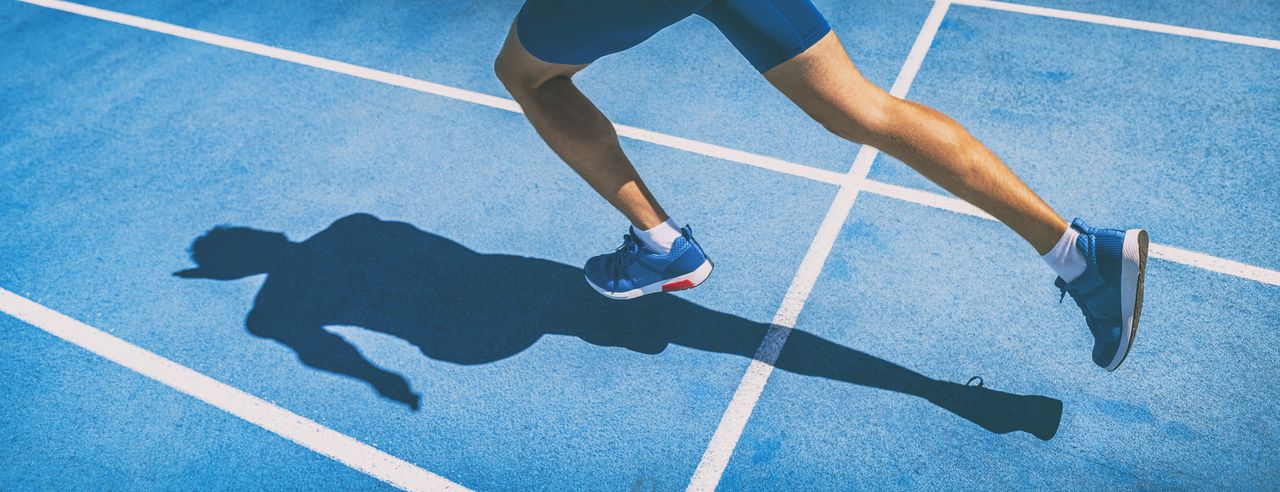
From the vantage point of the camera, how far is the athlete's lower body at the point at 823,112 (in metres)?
2.19

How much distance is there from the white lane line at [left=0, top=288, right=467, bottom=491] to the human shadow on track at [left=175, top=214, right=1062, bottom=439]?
9.5 inches

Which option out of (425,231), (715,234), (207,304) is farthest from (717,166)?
Answer: (207,304)

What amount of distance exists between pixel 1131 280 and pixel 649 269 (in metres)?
1.59

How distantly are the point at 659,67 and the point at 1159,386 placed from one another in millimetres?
2990

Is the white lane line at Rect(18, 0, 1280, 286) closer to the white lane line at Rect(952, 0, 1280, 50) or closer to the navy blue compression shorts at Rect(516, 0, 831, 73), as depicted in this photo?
the white lane line at Rect(952, 0, 1280, 50)

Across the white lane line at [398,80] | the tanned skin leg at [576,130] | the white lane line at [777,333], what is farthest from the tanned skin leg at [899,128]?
the white lane line at [398,80]

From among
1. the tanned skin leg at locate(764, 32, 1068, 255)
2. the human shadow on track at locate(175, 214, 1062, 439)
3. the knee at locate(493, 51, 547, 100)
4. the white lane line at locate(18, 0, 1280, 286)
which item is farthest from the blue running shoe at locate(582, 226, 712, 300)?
the white lane line at locate(18, 0, 1280, 286)

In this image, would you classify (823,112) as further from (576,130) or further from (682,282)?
(682,282)

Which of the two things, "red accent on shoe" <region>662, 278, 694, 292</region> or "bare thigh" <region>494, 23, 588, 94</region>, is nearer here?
"bare thigh" <region>494, 23, 588, 94</region>

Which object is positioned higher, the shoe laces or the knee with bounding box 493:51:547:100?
the knee with bounding box 493:51:547:100

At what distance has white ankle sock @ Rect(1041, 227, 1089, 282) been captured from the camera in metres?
2.45

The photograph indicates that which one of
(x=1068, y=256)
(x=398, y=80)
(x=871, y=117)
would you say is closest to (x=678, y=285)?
(x=871, y=117)

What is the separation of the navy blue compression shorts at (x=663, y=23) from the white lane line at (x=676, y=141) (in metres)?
1.47

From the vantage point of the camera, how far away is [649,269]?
303 centimetres
